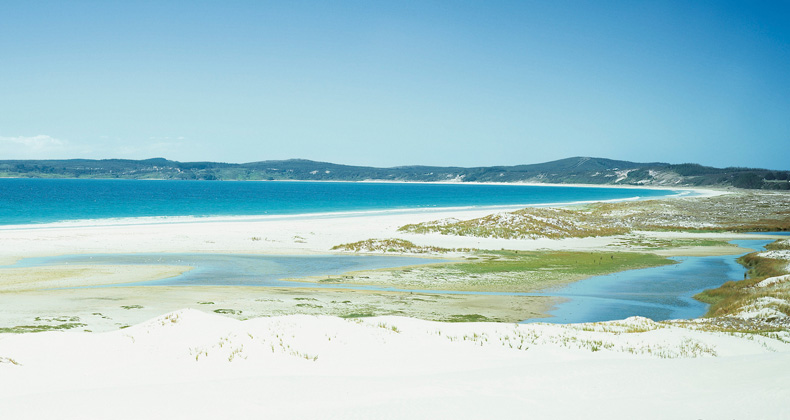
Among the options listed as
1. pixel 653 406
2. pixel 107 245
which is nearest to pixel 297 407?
pixel 653 406

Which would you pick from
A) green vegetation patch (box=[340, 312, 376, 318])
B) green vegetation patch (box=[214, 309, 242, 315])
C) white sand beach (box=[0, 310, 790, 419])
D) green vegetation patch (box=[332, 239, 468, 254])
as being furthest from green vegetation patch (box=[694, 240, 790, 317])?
green vegetation patch (box=[332, 239, 468, 254])

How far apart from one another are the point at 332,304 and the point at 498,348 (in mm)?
9788

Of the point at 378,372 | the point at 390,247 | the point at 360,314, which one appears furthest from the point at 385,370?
the point at 390,247

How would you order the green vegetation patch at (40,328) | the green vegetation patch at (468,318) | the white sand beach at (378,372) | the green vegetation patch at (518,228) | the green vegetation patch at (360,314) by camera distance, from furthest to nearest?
1. the green vegetation patch at (518,228)
2. the green vegetation patch at (360,314)
3. the green vegetation patch at (468,318)
4. the green vegetation patch at (40,328)
5. the white sand beach at (378,372)

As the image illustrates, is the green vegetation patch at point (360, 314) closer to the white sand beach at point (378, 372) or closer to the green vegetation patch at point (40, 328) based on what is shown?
the white sand beach at point (378, 372)

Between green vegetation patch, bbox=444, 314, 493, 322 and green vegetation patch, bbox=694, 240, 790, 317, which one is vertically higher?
green vegetation patch, bbox=694, 240, 790, 317

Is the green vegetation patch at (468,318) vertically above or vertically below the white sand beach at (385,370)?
below

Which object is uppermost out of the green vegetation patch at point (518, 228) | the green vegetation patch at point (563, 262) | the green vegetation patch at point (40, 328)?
the green vegetation patch at point (518, 228)

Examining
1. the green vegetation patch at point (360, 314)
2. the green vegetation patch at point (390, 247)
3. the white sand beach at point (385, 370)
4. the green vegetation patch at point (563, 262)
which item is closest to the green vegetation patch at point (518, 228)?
the green vegetation patch at point (563, 262)

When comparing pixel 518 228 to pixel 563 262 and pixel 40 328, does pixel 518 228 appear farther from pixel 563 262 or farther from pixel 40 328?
pixel 40 328

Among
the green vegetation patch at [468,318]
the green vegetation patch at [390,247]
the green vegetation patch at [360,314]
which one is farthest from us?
the green vegetation patch at [390,247]

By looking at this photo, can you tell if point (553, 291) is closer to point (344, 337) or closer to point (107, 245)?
point (344, 337)

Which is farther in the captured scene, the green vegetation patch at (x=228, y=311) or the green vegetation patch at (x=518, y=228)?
the green vegetation patch at (x=518, y=228)

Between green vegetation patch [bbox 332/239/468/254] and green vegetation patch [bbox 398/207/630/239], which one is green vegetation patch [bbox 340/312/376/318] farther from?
green vegetation patch [bbox 398/207/630/239]
